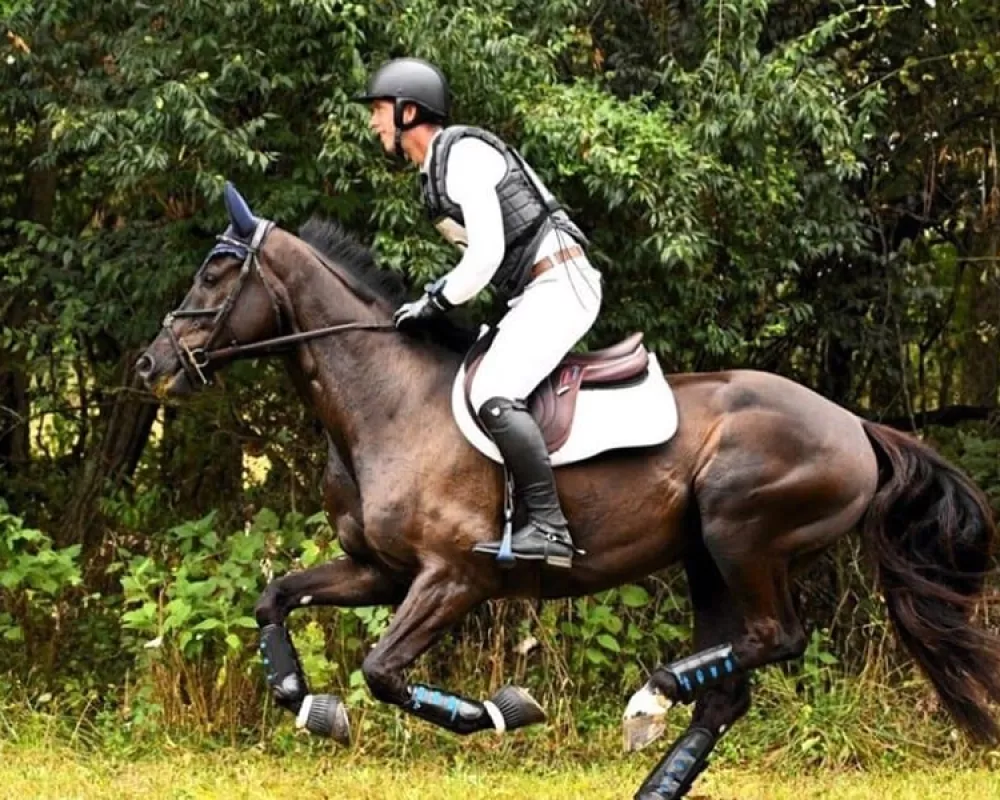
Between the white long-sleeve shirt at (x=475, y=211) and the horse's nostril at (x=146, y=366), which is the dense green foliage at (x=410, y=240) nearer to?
the horse's nostril at (x=146, y=366)

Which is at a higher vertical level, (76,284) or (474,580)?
(76,284)

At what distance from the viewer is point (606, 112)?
25.9ft

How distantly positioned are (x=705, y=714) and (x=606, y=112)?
3.13 m

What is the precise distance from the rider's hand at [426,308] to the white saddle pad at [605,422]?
10.1 inches

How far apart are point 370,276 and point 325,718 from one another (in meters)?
1.70

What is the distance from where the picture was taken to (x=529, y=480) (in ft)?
18.6

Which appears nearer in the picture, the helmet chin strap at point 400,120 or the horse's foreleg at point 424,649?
the horse's foreleg at point 424,649

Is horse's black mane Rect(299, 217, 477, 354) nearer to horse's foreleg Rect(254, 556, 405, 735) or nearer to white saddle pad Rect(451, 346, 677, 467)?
white saddle pad Rect(451, 346, 677, 467)

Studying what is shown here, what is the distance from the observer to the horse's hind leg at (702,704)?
19.7ft

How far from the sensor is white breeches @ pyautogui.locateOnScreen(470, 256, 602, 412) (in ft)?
Answer: 18.8

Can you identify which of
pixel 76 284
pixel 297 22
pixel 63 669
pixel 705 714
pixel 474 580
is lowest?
pixel 63 669

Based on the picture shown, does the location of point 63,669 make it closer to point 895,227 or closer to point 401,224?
point 401,224

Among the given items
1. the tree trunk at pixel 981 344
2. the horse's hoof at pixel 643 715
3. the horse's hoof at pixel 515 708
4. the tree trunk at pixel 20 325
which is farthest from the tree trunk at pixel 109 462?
the tree trunk at pixel 981 344

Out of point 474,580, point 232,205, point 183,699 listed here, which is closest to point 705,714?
point 474,580
